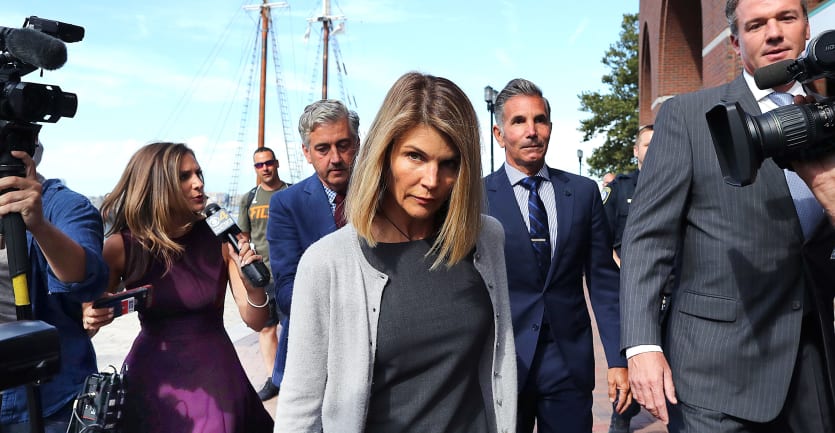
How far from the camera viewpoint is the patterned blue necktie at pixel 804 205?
2.32 meters

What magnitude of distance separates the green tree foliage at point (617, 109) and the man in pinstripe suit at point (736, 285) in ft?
131

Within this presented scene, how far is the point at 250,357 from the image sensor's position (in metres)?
8.27

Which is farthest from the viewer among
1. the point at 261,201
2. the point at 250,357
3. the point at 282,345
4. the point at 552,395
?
the point at 250,357

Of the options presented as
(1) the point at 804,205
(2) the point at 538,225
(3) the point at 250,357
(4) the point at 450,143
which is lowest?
(3) the point at 250,357

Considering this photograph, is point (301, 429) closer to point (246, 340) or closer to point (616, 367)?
point (616, 367)

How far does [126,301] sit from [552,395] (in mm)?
1881

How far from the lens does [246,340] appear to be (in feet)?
30.6

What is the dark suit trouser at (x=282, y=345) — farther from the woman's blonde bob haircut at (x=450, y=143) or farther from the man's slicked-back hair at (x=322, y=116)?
the woman's blonde bob haircut at (x=450, y=143)

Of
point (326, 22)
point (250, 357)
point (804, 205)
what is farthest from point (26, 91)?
point (326, 22)

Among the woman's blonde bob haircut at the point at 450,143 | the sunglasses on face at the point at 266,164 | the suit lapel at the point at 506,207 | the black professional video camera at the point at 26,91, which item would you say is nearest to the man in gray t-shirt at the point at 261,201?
the sunglasses on face at the point at 266,164

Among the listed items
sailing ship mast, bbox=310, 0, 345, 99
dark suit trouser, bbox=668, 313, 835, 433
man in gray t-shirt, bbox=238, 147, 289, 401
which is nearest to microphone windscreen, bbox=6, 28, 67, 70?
dark suit trouser, bbox=668, 313, 835, 433

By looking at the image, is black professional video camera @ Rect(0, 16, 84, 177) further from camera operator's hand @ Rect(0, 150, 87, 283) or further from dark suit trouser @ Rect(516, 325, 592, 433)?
dark suit trouser @ Rect(516, 325, 592, 433)

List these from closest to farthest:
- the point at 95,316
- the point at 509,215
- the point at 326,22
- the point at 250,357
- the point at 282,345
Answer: the point at 95,316 → the point at 509,215 → the point at 282,345 → the point at 250,357 → the point at 326,22

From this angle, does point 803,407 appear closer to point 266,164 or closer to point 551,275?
point 551,275
